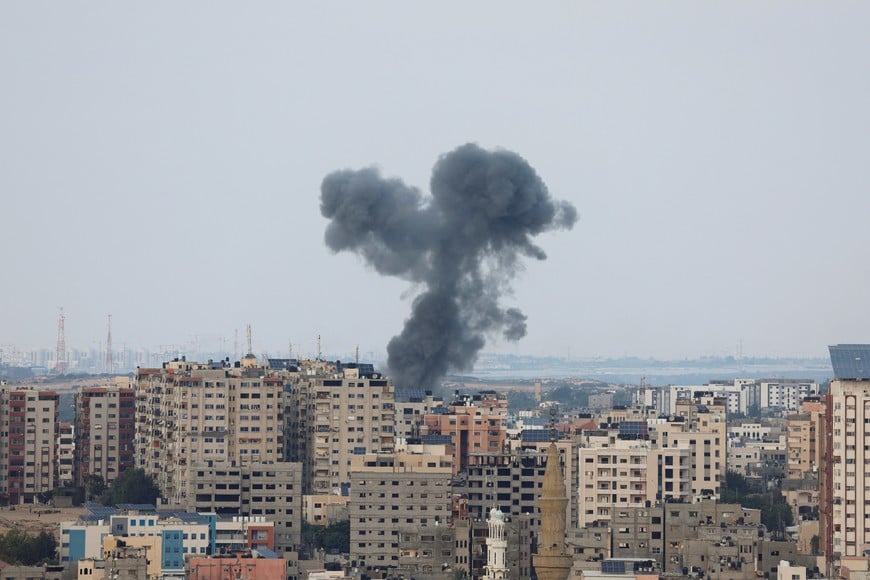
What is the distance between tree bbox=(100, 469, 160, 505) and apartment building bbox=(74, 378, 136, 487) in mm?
10184

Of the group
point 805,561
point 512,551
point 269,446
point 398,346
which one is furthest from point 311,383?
point 805,561

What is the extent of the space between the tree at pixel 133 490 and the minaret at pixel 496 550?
98.4 feet

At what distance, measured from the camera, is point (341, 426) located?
369 feet

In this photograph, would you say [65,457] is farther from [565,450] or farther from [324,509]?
[565,450]

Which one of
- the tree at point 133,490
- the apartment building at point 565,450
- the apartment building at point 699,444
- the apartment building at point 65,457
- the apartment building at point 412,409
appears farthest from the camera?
the apartment building at point 412,409

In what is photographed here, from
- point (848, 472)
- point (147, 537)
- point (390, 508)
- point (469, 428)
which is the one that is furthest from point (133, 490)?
point (848, 472)

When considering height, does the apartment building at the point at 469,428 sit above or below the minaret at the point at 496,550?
above

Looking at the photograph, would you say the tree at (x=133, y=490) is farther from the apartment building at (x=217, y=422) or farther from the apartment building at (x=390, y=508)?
the apartment building at (x=390, y=508)

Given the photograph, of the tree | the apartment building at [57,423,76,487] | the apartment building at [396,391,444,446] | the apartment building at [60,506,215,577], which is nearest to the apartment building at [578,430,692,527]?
the apartment building at [60,506,215,577]

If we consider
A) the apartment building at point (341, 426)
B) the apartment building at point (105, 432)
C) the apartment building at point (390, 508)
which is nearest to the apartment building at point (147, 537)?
the apartment building at point (390, 508)

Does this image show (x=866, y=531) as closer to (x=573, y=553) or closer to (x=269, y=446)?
(x=573, y=553)

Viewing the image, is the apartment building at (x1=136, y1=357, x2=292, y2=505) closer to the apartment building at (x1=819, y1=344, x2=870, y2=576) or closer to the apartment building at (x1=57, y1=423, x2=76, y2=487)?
the apartment building at (x1=57, y1=423, x2=76, y2=487)

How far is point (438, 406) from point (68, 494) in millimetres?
21164

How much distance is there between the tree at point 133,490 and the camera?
109 m
